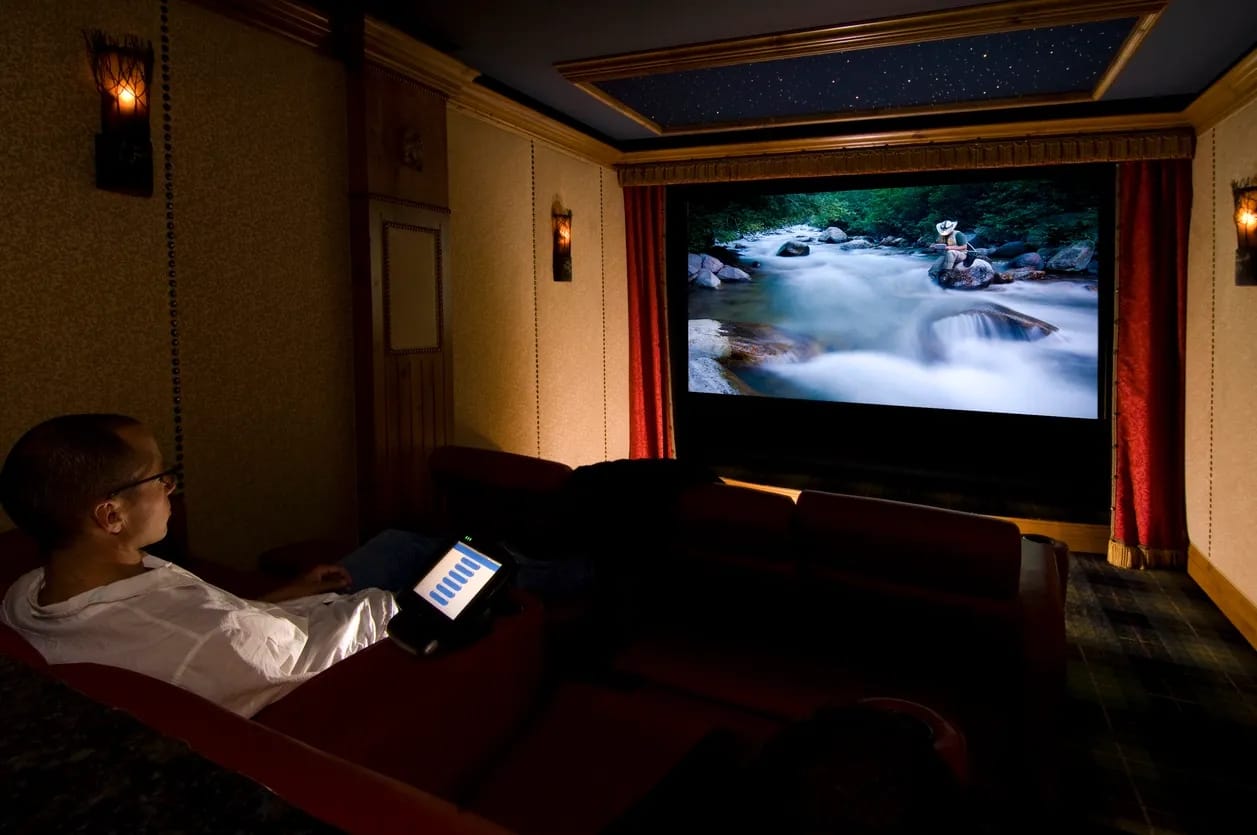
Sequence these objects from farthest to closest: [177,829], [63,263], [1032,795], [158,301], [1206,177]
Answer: [1206,177] < [158,301] < [63,263] < [1032,795] < [177,829]

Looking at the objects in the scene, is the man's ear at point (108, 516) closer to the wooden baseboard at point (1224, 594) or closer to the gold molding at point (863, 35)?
the gold molding at point (863, 35)

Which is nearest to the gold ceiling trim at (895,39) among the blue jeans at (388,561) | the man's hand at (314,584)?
the blue jeans at (388,561)

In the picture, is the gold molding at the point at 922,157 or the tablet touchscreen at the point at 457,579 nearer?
the tablet touchscreen at the point at 457,579

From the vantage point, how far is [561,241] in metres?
4.80

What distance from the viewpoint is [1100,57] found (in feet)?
11.3

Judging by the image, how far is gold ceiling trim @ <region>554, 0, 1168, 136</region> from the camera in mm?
2906

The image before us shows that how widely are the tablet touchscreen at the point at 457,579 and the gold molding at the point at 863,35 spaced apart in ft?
9.03

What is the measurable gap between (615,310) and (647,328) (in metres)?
0.31

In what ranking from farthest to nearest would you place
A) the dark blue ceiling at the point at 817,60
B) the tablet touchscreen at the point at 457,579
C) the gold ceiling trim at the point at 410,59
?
the dark blue ceiling at the point at 817,60 → the gold ceiling trim at the point at 410,59 → the tablet touchscreen at the point at 457,579

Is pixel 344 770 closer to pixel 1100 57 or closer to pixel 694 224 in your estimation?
pixel 1100 57

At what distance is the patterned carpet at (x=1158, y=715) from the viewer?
208 centimetres

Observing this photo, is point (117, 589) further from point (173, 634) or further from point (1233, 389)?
point (1233, 389)

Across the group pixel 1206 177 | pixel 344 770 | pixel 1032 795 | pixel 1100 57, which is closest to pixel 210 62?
pixel 344 770

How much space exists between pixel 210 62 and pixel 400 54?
81 centimetres
